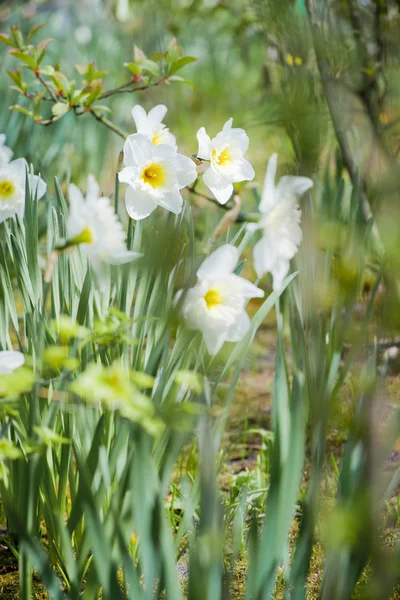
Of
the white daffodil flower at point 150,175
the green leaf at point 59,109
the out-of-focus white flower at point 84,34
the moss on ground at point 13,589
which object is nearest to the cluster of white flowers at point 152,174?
the white daffodil flower at point 150,175

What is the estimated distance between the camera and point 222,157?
971mm

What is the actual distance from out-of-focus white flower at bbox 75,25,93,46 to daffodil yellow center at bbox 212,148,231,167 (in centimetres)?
389

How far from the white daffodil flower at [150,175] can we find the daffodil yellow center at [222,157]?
0.07m

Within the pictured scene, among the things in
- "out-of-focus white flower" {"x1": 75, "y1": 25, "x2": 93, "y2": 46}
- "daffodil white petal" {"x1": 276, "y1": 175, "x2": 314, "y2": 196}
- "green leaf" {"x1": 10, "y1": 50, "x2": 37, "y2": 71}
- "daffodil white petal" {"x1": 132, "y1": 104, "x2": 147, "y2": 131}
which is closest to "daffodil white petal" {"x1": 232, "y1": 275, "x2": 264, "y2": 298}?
"daffodil white petal" {"x1": 276, "y1": 175, "x2": 314, "y2": 196}

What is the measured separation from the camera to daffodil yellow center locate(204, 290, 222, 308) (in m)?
0.73

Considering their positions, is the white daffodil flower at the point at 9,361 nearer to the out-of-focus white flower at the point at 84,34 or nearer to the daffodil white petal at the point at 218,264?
the daffodil white petal at the point at 218,264

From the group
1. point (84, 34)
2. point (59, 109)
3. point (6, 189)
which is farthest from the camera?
point (84, 34)

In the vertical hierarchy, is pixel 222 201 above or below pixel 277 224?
above

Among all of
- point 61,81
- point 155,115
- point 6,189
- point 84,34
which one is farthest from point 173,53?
point 84,34

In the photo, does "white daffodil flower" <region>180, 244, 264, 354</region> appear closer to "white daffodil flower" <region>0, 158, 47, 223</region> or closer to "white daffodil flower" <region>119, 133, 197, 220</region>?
"white daffodil flower" <region>119, 133, 197, 220</region>

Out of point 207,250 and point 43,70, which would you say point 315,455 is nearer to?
point 207,250

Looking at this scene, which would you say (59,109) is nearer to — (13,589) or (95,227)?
(95,227)

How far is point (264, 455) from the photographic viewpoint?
1.51 m

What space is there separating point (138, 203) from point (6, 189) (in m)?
0.27
